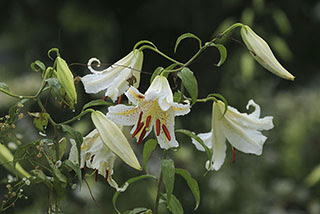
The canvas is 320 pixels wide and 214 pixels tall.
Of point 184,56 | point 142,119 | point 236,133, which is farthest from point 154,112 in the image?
point 184,56

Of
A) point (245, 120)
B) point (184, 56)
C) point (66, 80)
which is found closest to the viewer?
point (66, 80)

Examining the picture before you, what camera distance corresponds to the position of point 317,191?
1.86 meters

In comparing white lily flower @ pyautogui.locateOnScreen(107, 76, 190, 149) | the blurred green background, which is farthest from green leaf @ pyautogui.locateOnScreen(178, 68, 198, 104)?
the blurred green background

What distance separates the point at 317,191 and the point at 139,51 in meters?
1.41

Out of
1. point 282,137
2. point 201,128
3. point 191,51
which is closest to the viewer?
point 191,51

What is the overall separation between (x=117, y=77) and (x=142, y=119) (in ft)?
0.18

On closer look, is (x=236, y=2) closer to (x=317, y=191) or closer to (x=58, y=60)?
(x=317, y=191)

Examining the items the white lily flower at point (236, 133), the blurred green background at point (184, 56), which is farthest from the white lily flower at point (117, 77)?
the blurred green background at point (184, 56)

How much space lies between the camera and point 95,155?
58 centimetres

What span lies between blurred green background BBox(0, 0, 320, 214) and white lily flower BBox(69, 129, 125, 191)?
2.61ft

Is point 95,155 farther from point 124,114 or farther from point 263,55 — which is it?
point 263,55

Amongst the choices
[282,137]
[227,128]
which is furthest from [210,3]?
[227,128]

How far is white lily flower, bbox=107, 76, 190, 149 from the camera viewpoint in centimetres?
54

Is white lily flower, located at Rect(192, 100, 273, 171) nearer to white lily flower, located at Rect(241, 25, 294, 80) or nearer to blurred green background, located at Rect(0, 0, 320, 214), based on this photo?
white lily flower, located at Rect(241, 25, 294, 80)
